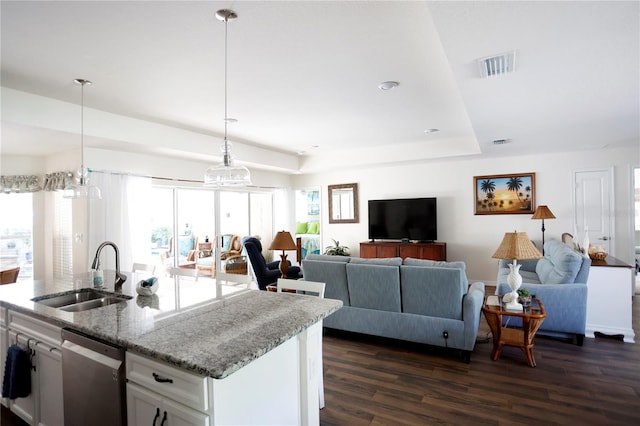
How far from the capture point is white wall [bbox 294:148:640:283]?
5.37m

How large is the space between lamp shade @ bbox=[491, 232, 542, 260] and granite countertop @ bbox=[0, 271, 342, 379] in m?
1.93

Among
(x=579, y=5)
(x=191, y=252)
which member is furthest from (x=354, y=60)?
(x=191, y=252)

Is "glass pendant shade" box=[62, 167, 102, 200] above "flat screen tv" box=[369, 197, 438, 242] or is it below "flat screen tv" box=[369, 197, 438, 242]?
above

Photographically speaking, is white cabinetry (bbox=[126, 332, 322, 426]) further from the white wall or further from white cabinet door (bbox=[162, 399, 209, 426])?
the white wall

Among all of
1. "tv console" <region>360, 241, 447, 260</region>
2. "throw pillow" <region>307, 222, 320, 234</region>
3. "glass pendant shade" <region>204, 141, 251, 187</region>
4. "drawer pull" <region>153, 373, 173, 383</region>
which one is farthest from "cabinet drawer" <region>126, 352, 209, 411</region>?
"throw pillow" <region>307, 222, 320, 234</region>

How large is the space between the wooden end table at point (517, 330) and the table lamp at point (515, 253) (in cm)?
9

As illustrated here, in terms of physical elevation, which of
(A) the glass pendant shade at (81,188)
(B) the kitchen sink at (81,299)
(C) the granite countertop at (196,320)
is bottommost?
(B) the kitchen sink at (81,299)

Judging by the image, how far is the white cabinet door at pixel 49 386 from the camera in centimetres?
A: 196

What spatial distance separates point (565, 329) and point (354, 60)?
3387mm

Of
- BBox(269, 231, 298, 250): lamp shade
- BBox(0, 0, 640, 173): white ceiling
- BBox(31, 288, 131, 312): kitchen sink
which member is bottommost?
BBox(31, 288, 131, 312): kitchen sink

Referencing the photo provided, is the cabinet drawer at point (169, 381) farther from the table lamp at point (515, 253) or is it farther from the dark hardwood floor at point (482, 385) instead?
the table lamp at point (515, 253)

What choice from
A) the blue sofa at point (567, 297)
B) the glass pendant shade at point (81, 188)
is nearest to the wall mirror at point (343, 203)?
the blue sofa at point (567, 297)

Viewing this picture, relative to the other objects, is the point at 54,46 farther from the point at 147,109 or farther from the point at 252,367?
the point at 252,367

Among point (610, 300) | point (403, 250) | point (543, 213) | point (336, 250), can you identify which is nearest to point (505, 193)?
point (543, 213)
